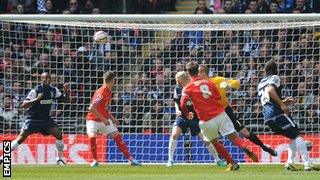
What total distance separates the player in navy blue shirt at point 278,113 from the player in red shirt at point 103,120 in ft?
10.6

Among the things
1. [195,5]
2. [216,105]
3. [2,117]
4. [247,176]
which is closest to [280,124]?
[216,105]

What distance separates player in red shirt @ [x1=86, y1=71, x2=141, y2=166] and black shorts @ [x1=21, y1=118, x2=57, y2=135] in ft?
2.67

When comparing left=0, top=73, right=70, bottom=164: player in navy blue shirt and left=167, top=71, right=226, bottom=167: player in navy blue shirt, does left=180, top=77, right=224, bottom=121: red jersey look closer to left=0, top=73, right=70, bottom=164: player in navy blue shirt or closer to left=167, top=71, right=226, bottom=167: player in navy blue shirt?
left=167, top=71, right=226, bottom=167: player in navy blue shirt

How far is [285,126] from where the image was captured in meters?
18.0

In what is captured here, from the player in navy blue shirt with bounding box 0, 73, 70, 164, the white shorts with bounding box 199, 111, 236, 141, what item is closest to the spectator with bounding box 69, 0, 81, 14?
the player in navy blue shirt with bounding box 0, 73, 70, 164

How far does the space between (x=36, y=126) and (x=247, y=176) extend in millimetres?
6157

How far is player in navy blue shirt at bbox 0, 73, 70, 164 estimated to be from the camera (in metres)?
20.6

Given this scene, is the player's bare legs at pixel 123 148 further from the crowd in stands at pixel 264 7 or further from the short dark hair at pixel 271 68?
the crowd in stands at pixel 264 7

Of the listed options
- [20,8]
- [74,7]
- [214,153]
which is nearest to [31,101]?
[214,153]

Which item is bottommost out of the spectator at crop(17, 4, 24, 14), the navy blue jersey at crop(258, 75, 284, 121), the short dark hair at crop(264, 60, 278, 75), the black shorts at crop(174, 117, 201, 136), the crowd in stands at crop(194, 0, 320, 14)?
the black shorts at crop(174, 117, 201, 136)

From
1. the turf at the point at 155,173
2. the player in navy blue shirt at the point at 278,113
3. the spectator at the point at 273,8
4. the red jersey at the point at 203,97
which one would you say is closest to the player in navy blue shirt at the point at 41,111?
the turf at the point at 155,173

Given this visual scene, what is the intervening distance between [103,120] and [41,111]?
1.45m

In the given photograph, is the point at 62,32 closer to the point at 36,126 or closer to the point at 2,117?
the point at 2,117

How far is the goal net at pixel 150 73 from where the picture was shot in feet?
72.2
